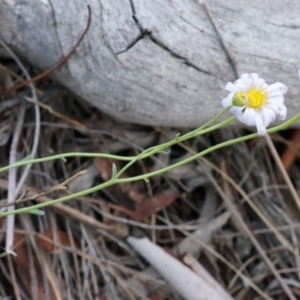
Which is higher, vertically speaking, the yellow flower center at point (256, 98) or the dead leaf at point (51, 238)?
the yellow flower center at point (256, 98)

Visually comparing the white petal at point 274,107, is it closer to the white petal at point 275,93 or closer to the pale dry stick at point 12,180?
the white petal at point 275,93

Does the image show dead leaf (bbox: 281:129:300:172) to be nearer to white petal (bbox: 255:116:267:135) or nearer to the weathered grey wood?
the weathered grey wood

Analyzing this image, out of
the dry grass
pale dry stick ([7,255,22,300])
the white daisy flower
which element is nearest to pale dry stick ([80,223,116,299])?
the dry grass

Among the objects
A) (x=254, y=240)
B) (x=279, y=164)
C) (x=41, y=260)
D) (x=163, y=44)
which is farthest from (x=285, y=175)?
→ (x=41, y=260)

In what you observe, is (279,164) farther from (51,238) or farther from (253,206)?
(51,238)

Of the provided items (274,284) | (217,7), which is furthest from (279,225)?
(217,7)

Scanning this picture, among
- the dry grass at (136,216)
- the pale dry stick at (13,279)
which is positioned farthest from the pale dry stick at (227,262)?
the pale dry stick at (13,279)
